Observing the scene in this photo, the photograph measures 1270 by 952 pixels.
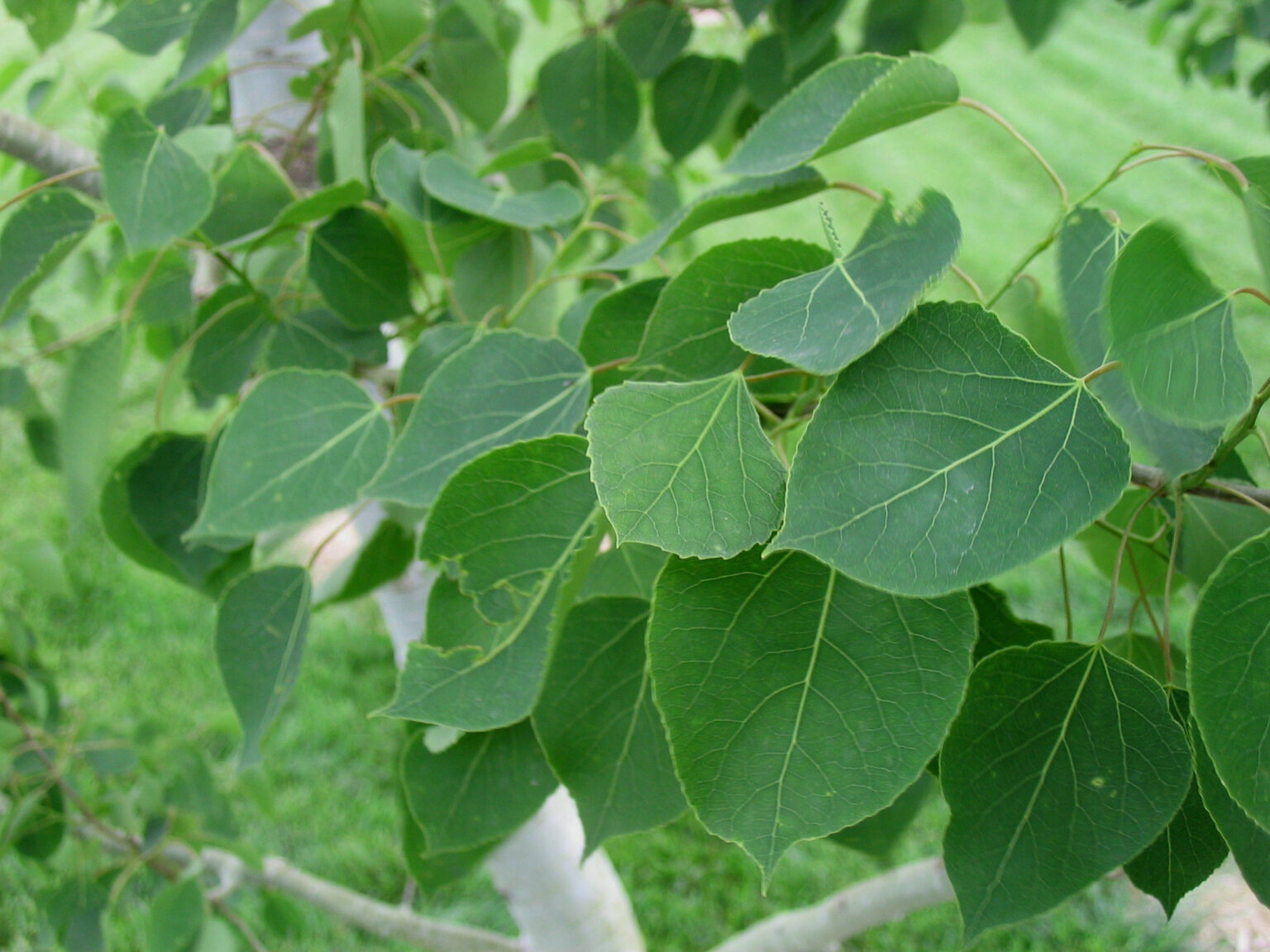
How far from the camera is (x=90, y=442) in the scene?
56 centimetres

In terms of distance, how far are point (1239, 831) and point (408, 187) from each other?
480 mm

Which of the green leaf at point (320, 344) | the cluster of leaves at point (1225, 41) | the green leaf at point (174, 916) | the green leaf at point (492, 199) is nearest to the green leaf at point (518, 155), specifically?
the green leaf at point (492, 199)

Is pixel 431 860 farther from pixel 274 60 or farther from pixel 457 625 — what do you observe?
pixel 274 60

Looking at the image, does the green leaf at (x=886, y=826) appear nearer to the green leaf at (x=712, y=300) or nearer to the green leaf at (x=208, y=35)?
the green leaf at (x=712, y=300)

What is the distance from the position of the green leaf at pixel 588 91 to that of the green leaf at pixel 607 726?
1.79 ft

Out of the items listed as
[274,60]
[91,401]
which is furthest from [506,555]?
[274,60]

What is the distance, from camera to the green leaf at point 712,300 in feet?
1.14

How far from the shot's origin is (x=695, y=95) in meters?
0.88

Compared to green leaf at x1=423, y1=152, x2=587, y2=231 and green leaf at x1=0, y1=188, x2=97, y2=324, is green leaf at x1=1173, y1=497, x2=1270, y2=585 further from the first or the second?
green leaf at x1=0, y1=188, x2=97, y2=324

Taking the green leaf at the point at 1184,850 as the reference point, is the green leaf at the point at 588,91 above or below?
above

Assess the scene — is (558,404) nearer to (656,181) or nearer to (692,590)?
(692,590)

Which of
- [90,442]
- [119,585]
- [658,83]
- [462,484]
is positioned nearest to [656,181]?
[658,83]

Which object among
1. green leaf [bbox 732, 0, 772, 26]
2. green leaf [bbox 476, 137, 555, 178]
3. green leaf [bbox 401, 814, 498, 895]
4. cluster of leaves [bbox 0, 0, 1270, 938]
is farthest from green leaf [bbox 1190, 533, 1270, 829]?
green leaf [bbox 732, 0, 772, 26]

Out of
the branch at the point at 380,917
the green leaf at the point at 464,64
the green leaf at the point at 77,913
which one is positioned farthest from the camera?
the branch at the point at 380,917
